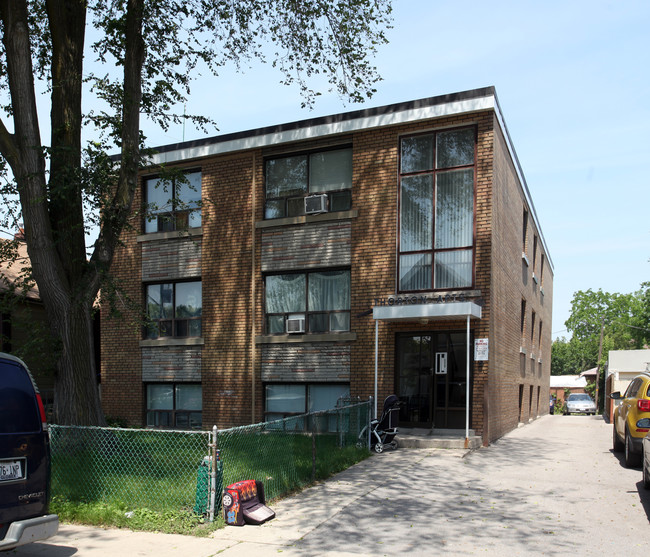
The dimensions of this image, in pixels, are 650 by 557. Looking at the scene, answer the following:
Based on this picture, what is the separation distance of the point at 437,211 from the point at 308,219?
329cm

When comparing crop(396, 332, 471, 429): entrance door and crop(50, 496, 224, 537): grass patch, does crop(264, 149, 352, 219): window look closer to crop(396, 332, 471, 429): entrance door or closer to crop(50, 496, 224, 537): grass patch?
crop(396, 332, 471, 429): entrance door

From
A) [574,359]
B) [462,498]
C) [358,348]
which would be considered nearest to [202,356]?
[358,348]

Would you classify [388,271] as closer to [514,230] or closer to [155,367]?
[514,230]

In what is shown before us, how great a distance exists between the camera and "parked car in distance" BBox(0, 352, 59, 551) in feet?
17.9

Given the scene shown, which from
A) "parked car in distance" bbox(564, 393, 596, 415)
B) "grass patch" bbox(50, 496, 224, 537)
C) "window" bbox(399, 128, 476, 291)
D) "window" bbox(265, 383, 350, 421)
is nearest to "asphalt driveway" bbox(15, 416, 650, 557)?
"grass patch" bbox(50, 496, 224, 537)

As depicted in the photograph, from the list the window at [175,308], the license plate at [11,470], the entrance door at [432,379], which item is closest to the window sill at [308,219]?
the window at [175,308]

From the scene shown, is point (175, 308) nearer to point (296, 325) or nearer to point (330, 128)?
point (296, 325)

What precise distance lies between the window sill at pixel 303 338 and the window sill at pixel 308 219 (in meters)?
2.86

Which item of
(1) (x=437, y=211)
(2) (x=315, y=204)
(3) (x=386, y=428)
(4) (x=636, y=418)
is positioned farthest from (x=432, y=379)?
(2) (x=315, y=204)

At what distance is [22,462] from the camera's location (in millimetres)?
5656

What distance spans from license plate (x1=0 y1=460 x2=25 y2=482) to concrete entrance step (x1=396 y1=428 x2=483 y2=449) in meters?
9.04

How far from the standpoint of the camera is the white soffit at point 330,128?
1434cm

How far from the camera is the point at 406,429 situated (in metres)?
14.7

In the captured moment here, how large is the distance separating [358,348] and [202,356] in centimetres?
461
